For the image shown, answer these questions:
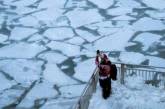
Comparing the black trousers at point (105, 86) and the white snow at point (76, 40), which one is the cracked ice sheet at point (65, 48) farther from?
the black trousers at point (105, 86)

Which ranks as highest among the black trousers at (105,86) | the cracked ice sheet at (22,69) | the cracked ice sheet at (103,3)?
the black trousers at (105,86)

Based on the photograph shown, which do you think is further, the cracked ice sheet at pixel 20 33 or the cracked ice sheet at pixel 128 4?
the cracked ice sheet at pixel 128 4

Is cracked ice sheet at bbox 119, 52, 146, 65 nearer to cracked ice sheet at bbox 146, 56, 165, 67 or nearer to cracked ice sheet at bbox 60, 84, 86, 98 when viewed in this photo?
cracked ice sheet at bbox 146, 56, 165, 67

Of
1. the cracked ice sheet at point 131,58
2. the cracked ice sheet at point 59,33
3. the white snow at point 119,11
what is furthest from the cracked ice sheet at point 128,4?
the cracked ice sheet at point 131,58

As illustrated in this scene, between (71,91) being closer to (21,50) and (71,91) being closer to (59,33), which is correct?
(21,50)

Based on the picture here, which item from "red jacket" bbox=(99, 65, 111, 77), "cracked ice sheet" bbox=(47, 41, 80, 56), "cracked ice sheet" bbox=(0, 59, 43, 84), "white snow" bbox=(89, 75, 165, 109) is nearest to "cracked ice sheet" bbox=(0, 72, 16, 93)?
"cracked ice sheet" bbox=(0, 59, 43, 84)

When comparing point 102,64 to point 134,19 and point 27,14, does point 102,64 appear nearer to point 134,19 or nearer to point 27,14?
point 134,19

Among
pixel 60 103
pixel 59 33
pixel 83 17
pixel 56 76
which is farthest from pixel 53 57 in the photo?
pixel 83 17
